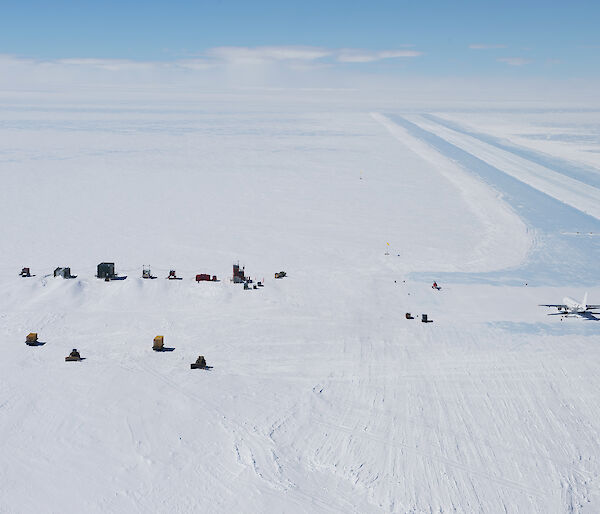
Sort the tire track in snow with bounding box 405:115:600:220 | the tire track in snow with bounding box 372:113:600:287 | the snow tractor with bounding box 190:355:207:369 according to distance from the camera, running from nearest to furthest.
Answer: the snow tractor with bounding box 190:355:207:369 < the tire track in snow with bounding box 372:113:600:287 < the tire track in snow with bounding box 405:115:600:220

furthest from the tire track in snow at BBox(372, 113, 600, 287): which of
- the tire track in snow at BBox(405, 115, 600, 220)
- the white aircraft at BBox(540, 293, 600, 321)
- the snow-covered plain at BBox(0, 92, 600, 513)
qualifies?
the white aircraft at BBox(540, 293, 600, 321)

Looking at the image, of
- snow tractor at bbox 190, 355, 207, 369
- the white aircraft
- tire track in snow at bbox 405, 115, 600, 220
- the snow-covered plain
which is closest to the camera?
the snow-covered plain

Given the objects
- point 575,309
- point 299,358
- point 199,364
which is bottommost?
point 299,358

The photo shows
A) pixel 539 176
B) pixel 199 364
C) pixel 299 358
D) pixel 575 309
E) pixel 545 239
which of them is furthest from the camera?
pixel 539 176

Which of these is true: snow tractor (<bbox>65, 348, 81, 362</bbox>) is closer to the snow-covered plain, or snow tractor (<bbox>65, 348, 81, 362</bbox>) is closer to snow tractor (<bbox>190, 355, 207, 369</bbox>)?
the snow-covered plain

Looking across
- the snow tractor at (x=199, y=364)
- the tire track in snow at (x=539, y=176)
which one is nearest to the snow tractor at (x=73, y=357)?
the snow tractor at (x=199, y=364)

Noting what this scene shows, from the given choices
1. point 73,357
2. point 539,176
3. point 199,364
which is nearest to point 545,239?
point 539,176

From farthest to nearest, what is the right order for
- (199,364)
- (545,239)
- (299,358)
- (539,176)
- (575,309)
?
(539,176) < (545,239) < (575,309) < (299,358) < (199,364)

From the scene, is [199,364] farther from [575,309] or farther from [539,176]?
[539,176]

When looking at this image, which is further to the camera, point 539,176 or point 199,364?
point 539,176

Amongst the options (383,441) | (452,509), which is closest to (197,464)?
(383,441)

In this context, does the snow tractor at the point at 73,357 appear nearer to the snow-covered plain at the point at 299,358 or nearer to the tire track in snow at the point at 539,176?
the snow-covered plain at the point at 299,358
